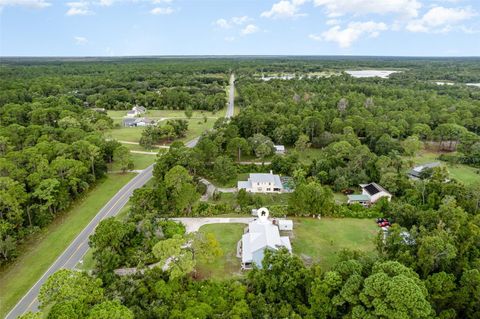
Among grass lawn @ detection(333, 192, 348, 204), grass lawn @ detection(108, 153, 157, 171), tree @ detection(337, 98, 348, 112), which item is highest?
tree @ detection(337, 98, 348, 112)

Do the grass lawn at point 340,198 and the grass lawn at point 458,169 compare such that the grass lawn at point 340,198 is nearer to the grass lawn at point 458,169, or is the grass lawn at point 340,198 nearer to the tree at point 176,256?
the grass lawn at point 458,169

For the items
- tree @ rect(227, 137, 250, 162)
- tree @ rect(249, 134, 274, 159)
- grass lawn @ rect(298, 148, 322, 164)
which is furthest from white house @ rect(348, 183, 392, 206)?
tree @ rect(227, 137, 250, 162)

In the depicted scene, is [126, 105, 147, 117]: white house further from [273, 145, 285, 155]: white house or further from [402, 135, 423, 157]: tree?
[402, 135, 423, 157]: tree

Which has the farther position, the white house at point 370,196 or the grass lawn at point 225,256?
the white house at point 370,196

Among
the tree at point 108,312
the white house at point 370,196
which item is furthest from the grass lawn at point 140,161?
the tree at point 108,312

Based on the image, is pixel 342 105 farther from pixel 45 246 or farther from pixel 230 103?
pixel 45 246

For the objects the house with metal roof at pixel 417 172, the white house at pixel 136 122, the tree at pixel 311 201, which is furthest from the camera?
the white house at pixel 136 122

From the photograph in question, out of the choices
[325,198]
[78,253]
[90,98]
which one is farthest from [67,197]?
[90,98]
